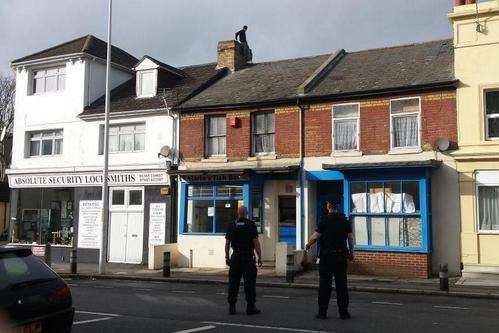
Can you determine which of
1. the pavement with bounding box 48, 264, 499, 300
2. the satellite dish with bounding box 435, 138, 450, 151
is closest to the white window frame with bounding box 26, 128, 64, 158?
the pavement with bounding box 48, 264, 499, 300

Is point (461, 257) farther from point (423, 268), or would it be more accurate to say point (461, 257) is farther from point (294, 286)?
point (294, 286)

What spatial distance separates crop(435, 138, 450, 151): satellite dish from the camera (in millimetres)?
16750

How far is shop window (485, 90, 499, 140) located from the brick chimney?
37.8 ft

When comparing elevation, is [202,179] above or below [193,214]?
above

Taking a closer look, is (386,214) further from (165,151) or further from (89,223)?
(89,223)

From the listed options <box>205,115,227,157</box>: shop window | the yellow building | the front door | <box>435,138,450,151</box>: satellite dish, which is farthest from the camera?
the front door

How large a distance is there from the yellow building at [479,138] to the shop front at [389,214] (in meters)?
1.10

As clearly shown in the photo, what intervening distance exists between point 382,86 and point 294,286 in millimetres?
7176

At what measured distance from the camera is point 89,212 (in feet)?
75.8

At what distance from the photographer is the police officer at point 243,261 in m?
9.91

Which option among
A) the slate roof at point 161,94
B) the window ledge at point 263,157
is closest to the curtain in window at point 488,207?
the window ledge at point 263,157

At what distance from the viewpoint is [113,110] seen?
2303 centimetres

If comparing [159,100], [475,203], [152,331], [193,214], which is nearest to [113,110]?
[159,100]

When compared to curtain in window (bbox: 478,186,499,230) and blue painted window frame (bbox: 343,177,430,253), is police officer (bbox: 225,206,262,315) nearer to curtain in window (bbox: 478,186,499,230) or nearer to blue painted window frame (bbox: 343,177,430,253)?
blue painted window frame (bbox: 343,177,430,253)
